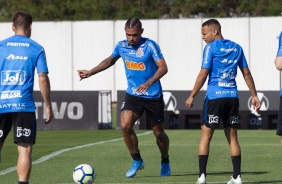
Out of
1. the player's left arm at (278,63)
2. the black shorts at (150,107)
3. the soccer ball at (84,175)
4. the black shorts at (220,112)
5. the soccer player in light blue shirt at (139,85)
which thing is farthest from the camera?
the black shorts at (150,107)

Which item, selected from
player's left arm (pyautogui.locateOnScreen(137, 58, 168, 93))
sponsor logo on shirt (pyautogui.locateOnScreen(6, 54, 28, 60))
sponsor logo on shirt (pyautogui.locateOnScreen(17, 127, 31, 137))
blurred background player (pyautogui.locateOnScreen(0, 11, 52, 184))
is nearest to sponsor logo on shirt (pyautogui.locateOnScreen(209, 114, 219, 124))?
player's left arm (pyautogui.locateOnScreen(137, 58, 168, 93))

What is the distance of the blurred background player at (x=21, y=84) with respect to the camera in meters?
10.1

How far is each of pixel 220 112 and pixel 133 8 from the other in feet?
156

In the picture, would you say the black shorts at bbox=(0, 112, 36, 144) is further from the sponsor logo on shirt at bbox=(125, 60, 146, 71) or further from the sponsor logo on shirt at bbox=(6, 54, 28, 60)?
the sponsor logo on shirt at bbox=(125, 60, 146, 71)

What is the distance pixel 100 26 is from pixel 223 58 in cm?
4025

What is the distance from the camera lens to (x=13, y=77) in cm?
1012

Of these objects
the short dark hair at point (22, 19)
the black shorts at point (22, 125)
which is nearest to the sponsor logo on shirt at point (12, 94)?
the black shorts at point (22, 125)

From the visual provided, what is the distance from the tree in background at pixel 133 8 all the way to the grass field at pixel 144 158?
34.9 m

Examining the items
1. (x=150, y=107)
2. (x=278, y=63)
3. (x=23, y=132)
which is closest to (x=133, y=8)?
(x=150, y=107)

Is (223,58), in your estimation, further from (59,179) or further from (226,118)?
(59,179)

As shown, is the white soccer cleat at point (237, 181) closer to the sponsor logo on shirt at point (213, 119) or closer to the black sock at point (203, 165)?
the black sock at point (203, 165)

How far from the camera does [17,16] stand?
33.1 ft

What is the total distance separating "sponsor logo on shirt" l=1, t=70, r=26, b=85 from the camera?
10.1 meters

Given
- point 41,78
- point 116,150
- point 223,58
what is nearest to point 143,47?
point 223,58
